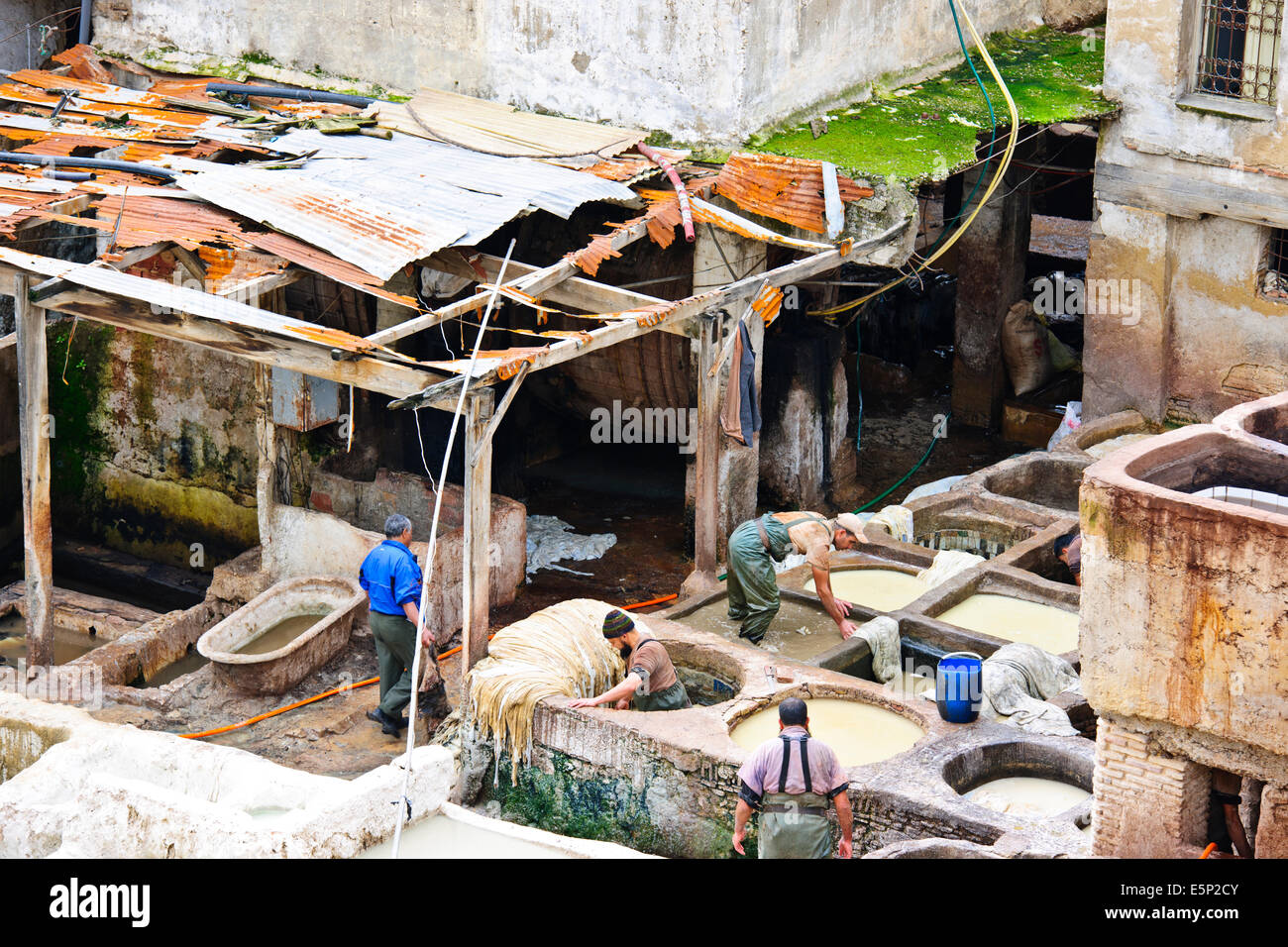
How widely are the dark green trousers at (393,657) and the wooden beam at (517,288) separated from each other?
1856 millimetres

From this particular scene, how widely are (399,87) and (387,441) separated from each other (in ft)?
11.3

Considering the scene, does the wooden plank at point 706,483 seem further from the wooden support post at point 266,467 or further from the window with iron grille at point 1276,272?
the window with iron grille at point 1276,272

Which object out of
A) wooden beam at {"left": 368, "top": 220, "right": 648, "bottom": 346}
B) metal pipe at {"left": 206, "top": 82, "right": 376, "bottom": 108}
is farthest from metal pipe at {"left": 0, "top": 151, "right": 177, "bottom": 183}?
wooden beam at {"left": 368, "top": 220, "right": 648, "bottom": 346}

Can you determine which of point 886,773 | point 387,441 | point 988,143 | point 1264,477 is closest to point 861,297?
point 988,143

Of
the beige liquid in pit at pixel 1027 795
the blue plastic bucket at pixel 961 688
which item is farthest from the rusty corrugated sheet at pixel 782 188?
the beige liquid in pit at pixel 1027 795

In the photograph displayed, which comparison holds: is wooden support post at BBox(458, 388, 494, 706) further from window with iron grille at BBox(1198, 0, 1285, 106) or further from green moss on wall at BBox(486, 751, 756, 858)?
window with iron grille at BBox(1198, 0, 1285, 106)

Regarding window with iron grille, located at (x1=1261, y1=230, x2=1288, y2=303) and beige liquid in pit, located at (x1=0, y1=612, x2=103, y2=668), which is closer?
beige liquid in pit, located at (x1=0, y1=612, x2=103, y2=668)

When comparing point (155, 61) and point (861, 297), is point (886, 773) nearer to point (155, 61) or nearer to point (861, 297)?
point (861, 297)

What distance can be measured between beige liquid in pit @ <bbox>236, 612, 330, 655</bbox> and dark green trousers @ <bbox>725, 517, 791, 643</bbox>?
11.5 ft

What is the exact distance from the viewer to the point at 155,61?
1808cm

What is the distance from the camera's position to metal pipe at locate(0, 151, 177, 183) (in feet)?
47.8

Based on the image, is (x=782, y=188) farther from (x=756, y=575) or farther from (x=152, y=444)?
(x=152, y=444)

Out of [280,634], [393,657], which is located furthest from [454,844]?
[280,634]

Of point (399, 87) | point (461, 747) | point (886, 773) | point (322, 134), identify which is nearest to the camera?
point (886, 773)
